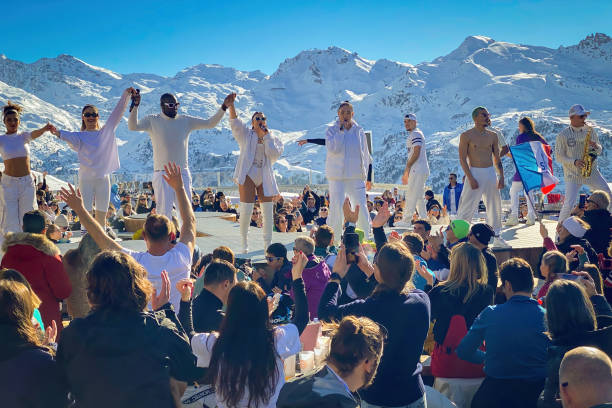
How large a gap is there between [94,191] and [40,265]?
9.18 ft

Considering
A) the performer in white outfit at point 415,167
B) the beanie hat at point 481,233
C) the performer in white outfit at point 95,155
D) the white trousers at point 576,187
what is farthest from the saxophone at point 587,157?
the performer in white outfit at point 95,155

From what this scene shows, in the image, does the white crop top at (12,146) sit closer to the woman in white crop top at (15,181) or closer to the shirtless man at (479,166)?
the woman in white crop top at (15,181)

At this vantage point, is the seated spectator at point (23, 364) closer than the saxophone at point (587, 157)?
Yes

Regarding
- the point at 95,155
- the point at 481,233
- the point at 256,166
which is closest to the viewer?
the point at 481,233

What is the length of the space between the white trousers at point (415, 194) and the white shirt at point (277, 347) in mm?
8109

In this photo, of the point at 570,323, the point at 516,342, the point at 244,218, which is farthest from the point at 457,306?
the point at 244,218

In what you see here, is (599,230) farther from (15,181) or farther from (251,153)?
(15,181)

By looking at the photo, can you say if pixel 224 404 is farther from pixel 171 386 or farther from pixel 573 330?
pixel 573 330

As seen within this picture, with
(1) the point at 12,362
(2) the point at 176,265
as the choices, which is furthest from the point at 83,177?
(1) the point at 12,362

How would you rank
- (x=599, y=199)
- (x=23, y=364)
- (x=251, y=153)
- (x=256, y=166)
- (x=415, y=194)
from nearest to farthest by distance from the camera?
(x=23, y=364) < (x=599, y=199) < (x=251, y=153) < (x=256, y=166) < (x=415, y=194)

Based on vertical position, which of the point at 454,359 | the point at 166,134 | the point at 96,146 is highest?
the point at 166,134

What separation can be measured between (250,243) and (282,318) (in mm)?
4696

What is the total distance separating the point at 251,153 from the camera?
25.1 ft

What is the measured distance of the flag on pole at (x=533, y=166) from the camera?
815 cm
